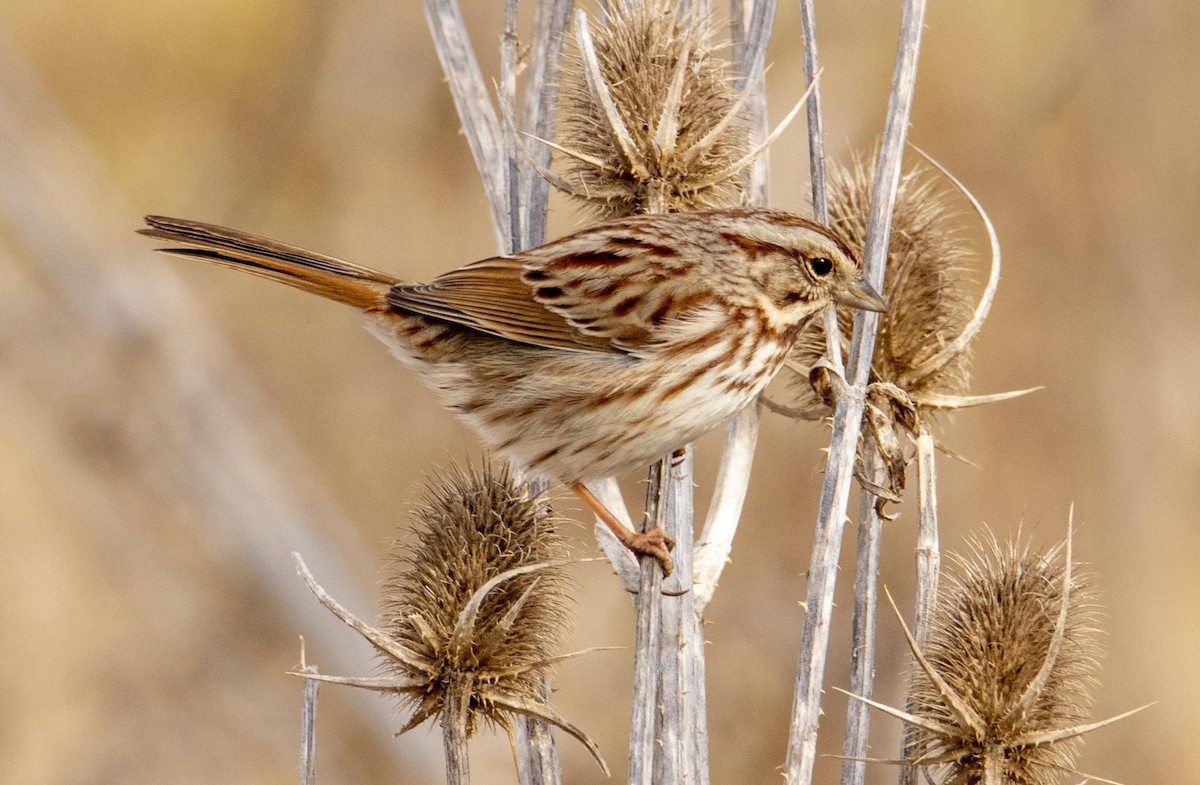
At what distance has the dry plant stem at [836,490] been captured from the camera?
123 inches

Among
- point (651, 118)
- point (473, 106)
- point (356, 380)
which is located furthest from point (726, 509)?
point (356, 380)

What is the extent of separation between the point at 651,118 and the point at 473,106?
758mm

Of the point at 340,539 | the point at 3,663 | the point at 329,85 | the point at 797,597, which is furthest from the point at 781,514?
the point at 3,663

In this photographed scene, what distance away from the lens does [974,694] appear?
3.07 meters

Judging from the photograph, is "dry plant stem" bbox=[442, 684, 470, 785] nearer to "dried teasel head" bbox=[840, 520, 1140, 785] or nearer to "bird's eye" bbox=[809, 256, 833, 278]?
"dried teasel head" bbox=[840, 520, 1140, 785]

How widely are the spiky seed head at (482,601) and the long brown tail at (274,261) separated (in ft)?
2.80

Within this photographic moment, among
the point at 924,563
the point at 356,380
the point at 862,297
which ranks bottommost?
the point at 924,563

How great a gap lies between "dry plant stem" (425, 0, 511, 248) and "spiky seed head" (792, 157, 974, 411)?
1.05 metres

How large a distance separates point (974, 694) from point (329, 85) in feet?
18.3

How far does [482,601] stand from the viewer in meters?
3.08

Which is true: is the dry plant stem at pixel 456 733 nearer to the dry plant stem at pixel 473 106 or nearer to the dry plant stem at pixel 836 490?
the dry plant stem at pixel 836 490

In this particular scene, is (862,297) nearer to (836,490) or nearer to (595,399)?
(836,490)

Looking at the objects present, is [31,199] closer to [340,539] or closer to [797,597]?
[340,539]

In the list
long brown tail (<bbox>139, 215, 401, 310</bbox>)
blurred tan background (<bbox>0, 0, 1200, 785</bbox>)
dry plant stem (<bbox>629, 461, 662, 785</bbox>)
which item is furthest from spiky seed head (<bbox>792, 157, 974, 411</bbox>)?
blurred tan background (<bbox>0, 0, 1200, 785</bbox>)
